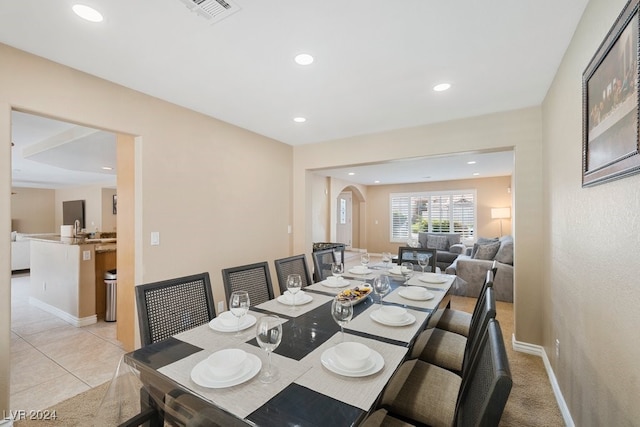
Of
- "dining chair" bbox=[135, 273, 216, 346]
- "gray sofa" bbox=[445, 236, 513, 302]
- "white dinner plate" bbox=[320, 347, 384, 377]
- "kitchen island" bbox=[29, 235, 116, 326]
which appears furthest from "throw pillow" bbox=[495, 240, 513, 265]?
"kitchen island" bbox=[29, 235, 116, 326]

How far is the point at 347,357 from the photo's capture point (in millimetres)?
1186

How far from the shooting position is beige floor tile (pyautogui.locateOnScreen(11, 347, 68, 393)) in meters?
2.32

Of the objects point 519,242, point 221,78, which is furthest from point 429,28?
point 519,242

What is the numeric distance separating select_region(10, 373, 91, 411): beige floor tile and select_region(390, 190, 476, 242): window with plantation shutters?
841cm

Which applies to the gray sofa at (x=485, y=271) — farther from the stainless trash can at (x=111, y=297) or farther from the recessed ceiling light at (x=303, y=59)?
the stainless trash can at (x=111, y=297)

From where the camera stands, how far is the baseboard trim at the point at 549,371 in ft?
6.12

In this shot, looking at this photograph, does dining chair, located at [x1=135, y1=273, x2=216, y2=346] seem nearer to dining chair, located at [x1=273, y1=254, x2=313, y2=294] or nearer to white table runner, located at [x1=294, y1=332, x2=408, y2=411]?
dining chair, located at [x1=273, y1=254, x2=313, y2=294]

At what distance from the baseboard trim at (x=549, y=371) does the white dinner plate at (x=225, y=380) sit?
2.05 metres

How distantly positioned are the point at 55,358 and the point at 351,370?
3.24m

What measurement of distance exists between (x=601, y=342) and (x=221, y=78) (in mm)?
2904

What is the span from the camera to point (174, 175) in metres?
2.83

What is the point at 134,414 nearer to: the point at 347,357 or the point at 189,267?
the point at 347,357

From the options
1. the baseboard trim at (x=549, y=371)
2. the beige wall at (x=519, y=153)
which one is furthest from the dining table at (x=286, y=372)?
the beige wall at (x=519, y=153)

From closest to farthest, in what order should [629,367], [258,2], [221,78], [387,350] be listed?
1. [629,367]
2. [387,350]
3. [258,2]
4. [221,78]
